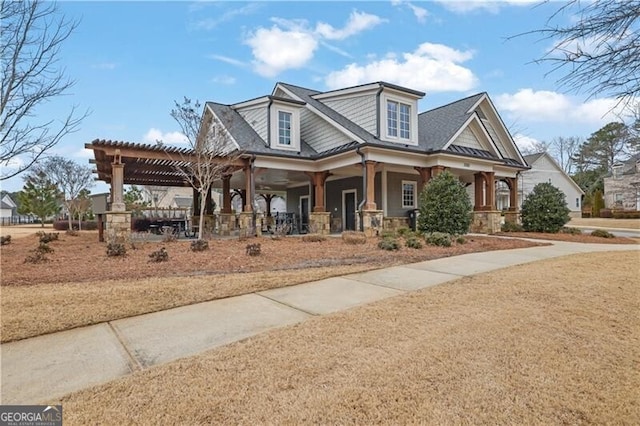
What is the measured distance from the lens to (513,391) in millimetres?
2715

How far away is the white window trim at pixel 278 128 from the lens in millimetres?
16172

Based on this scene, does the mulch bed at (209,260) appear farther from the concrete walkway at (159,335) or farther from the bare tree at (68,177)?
the bare tree at (68,177)

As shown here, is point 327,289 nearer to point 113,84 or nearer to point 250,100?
point 113,84

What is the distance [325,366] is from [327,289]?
8.91ft

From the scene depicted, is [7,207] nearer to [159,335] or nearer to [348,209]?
[348,209]

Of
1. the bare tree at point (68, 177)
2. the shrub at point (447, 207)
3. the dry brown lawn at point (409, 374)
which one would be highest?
the bare tree at point (68, 177)

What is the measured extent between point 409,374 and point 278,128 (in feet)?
48.0

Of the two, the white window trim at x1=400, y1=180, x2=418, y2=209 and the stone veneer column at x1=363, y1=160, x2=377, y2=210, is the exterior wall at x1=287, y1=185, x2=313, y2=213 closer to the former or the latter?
the white window trim at x1=400, y1=180, x2=418, y2=209

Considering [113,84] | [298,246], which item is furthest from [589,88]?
[113,84]

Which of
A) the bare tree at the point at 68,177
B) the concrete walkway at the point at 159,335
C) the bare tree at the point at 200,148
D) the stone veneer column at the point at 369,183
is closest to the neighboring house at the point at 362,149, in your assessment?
the stone veneer column at the point at 369,183

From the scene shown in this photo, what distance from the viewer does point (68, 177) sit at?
29.4 meters

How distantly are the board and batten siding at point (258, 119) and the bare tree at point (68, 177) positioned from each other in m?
19.3

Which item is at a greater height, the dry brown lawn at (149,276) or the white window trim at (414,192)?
the white window trim at (414,192)

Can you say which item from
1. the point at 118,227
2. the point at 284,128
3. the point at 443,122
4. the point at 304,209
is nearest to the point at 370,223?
the point at 284,128
